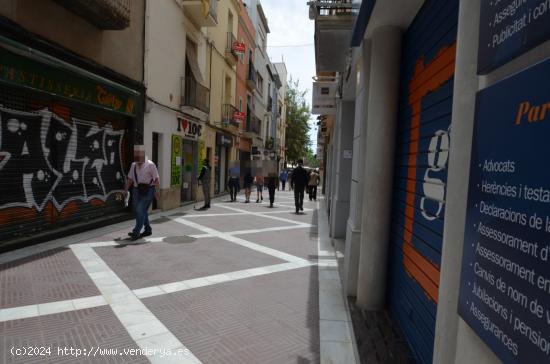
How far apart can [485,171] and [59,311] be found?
4.11m

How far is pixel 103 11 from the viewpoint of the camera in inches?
297

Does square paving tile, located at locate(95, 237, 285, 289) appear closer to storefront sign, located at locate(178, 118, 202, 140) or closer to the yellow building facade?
storefront sign, located at locate(178, 118, 202, 140)

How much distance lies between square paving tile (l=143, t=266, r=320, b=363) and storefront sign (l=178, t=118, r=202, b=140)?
32.5 feet

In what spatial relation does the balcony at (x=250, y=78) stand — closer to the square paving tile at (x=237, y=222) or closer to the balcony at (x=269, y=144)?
the balcony at (x=269, y=144)

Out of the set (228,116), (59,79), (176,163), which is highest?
(228,116)

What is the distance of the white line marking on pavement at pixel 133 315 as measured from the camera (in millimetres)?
3193

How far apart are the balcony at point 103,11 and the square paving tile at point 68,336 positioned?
6.10 m

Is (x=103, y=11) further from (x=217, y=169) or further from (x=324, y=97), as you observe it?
(x=217, y=169)

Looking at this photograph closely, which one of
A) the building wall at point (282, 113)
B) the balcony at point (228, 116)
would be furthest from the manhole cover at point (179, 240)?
the building wall at point (282, 113)

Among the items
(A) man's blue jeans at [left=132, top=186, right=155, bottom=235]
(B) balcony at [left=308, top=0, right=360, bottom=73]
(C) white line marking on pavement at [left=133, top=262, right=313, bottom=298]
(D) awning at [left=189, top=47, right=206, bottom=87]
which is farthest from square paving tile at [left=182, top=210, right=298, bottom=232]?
(D) awning at [left=189, top=47, right=206, bottom=87]

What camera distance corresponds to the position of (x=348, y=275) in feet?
15.1

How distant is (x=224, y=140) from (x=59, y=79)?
12.7 meters

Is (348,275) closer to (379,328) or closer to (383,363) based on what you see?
(379,328)

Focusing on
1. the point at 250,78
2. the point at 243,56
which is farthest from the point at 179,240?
the point at 250,78
